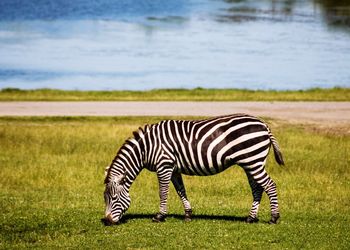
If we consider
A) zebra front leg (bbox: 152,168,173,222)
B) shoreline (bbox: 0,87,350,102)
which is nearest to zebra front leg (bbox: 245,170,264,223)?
zebra front leg (bbox: 152,168,173,222)

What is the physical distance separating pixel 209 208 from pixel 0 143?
1201 cm

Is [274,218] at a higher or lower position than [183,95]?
higher

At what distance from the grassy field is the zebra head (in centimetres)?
23

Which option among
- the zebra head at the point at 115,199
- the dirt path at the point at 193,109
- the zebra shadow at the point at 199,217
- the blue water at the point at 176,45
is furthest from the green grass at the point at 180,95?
the zebra head at the point at 115,199

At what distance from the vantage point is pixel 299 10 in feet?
377

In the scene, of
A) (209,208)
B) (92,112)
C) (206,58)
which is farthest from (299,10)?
(209,208)

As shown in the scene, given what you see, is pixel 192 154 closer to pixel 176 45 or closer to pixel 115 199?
pixel 115 199

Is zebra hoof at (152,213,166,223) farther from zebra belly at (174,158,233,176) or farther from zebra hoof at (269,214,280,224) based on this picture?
zebra hoof at (269,214,280,224)

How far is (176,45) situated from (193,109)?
4195cm

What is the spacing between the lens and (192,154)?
1598 centimetres

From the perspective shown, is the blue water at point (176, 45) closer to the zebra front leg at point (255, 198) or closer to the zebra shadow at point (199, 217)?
the zebra shadow at point (199, 217)

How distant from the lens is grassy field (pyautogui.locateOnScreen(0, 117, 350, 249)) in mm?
15125

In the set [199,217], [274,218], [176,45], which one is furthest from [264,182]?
[176,45]

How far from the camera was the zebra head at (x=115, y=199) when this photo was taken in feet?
51.8
